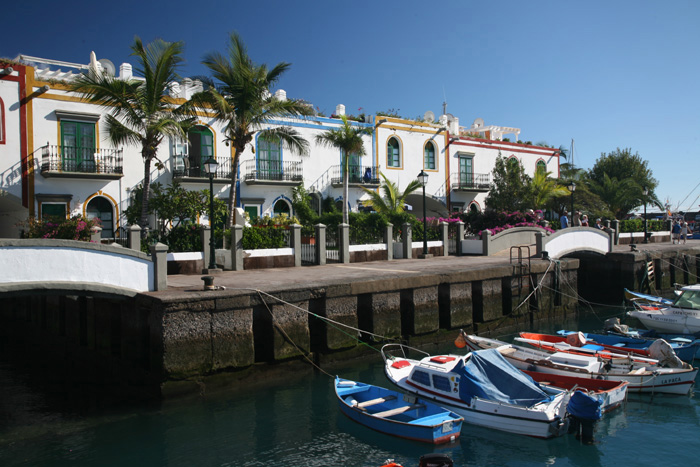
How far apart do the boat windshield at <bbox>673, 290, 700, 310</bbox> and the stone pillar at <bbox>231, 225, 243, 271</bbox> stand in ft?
50.9

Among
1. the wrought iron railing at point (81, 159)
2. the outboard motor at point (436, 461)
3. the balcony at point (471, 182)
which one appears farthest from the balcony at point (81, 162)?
the balcony at point (471, 182)

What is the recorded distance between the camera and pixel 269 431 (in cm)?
1170

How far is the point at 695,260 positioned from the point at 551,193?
8.95 m

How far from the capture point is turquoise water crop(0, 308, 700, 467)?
10.4 meters

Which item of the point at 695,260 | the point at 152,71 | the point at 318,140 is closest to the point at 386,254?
the point at 318,140

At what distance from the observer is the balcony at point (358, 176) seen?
32897 mm

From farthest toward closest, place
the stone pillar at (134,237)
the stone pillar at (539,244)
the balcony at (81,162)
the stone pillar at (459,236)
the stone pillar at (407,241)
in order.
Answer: the stone pillar at (459,236)
the stone pillar at (407,241)
the stone pillar at (539,244)
the balcony at (81,162)
the stone pillar at (134,237)

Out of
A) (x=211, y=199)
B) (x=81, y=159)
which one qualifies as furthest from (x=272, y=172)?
(x=211, y=199)

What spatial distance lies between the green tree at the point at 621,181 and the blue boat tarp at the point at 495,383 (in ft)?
127

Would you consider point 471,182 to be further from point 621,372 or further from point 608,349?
point 621,372

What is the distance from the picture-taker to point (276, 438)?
37.3ft

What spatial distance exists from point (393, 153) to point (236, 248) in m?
18.0

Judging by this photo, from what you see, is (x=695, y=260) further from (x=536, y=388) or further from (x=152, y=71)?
(x=152, y=71)

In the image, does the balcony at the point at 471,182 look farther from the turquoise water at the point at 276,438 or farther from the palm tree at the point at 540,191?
the turquoise water at the point at 276,438
